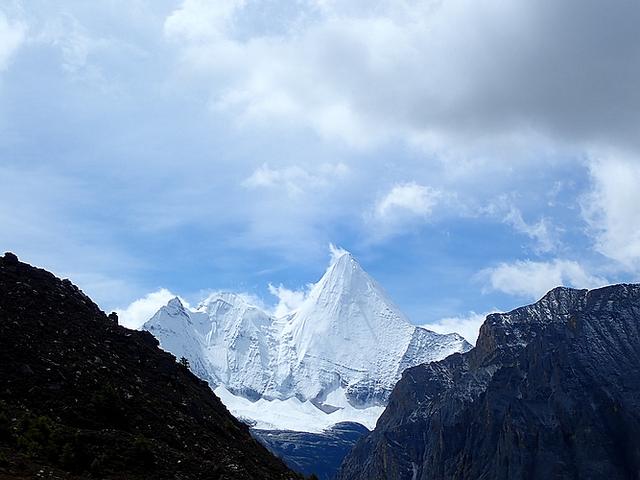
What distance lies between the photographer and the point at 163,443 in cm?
4825

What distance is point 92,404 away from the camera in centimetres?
4878

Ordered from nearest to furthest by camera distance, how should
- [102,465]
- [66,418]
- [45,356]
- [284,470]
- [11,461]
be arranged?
[11,461] < [102,465] < [66,418] < [45,356] < [284,470]

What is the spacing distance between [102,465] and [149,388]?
15599 millimetres

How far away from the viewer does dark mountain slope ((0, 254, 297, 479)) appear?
4225cm

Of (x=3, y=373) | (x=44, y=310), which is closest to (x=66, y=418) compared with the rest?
(x=3, y=373)

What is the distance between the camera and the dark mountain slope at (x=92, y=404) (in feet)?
139

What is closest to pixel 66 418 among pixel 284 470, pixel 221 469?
pixel 221 469

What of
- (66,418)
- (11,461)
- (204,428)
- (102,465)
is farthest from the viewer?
(204,428)

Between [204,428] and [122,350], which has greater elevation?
[122,350]

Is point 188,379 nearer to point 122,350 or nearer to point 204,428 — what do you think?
point 122,350

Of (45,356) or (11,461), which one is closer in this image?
(11,461)

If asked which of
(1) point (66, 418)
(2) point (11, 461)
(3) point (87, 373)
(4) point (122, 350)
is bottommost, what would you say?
(2) point (11, 461)

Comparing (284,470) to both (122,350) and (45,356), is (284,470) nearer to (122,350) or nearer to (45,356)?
(122,350)

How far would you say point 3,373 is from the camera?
49.0m
